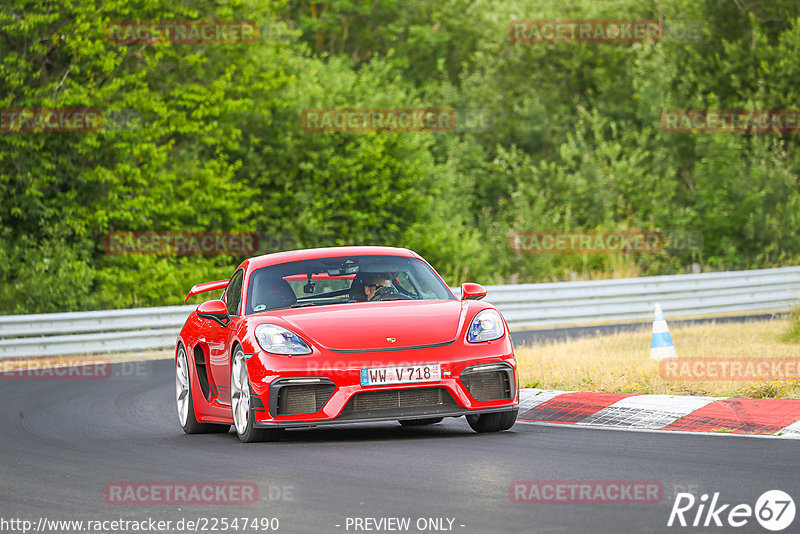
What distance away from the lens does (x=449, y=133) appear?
140 feet

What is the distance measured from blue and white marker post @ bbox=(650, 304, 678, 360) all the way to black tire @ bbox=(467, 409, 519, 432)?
14.1ft

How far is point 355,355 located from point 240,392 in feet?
3.39

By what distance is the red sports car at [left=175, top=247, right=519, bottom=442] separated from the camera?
864 cm

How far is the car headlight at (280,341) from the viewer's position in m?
8.77

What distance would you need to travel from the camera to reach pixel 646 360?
44.0ft

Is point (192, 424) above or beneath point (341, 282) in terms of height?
beneath

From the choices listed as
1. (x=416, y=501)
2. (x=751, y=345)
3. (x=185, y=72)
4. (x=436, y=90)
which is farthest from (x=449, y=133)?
(x=416, y=501)

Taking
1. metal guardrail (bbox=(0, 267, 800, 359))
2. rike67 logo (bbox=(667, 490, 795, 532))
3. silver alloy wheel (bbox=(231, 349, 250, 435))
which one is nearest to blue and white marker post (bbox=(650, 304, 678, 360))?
silver alloy wheel (bbox=(231, 349, 250, 435))

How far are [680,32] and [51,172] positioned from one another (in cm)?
1858

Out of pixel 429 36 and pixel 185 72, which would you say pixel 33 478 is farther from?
pixel 429 36

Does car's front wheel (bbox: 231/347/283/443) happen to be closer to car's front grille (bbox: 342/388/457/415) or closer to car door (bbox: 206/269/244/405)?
car door (bbox: 206/269/244/405)

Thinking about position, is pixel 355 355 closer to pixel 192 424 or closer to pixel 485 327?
pixel 485 327

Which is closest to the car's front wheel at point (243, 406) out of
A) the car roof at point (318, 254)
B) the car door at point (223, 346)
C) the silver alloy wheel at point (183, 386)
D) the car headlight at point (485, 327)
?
the car door at point (223, 346)

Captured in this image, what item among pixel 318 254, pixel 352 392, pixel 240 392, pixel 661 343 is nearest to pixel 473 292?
pixel 318 254
